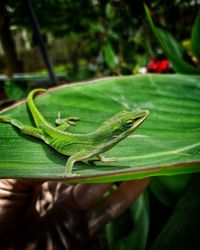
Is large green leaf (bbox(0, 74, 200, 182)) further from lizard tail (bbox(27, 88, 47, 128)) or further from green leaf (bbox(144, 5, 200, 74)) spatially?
green leaf (bbox(144, 5, 200, 74))

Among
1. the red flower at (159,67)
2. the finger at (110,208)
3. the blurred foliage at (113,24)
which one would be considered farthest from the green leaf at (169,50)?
the blurred foliage at (113,24)

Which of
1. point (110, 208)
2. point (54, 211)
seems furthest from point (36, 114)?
point (110, 208)

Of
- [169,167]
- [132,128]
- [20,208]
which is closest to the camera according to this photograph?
[169,167]

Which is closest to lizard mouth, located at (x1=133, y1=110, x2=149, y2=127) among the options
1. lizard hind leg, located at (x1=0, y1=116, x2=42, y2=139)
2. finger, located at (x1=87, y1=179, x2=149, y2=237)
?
lizard hind leg, located at (x1=0, y1=116, x2=42, y2=139)

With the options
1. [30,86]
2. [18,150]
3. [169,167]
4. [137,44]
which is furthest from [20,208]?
[137,44]

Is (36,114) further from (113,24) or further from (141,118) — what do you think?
(113,24)

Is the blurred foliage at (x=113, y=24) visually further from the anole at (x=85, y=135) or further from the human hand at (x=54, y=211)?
the anole at (x=85, y=135)

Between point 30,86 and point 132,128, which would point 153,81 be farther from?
point 30,86
